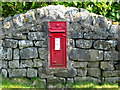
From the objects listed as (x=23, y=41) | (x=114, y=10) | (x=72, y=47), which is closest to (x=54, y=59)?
(x=72, y=47)

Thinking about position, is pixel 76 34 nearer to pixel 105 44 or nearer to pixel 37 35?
pixel 105 44

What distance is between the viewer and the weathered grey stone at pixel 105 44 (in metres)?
5.52

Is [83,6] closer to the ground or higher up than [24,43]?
higher up

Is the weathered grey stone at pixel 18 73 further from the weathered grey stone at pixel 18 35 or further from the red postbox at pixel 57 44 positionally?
the weathered grey stone at pixel 18 35

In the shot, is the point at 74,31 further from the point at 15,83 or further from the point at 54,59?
the point at 15,83

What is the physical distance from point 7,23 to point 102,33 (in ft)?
7.47

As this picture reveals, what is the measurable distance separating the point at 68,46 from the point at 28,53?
97 centimetres

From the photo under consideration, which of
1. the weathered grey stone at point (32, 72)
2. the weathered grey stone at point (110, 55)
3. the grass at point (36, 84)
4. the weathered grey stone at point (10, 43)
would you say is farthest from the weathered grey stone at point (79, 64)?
the weathered grey stone at point (10, 43)

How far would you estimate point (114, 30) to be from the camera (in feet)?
18.1

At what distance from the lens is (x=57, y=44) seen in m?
5.47

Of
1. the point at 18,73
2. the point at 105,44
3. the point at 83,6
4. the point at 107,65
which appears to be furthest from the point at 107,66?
the point at 83,6

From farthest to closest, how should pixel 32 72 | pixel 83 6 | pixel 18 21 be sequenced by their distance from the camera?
pixel 83 6 → pixel 32 72 → pixel 18 21

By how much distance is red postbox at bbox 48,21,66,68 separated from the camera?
17.8 feet

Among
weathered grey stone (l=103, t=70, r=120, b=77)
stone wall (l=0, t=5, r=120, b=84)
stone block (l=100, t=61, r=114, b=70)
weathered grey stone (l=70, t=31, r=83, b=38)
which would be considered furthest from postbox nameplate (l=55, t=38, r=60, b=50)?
weathered grey stone (l=103, t=70, r=120, b=77)
